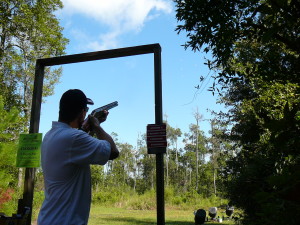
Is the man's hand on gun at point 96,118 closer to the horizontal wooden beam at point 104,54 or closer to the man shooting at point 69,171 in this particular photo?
the man shooting at point 69,171

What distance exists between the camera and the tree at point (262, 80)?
27.4 inches

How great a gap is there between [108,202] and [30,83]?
40.9ft

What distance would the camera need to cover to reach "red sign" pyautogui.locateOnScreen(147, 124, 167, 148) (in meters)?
2.83

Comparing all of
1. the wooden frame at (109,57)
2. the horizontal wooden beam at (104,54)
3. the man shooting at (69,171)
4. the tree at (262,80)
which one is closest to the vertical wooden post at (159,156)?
the wooden frame at (109,57)

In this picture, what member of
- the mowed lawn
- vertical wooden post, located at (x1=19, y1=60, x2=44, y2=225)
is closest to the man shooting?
vertical wooden post, located at (x1=19, y1=60, x2=44, y2=225)

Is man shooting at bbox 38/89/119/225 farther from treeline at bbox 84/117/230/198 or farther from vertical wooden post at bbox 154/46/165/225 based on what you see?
treeline at bbox 84/117/230/198

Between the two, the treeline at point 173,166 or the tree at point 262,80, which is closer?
the tree at point 262,80

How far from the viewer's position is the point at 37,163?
3238 millimetres

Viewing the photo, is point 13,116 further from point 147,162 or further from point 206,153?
point 206,153

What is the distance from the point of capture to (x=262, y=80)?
174 inches

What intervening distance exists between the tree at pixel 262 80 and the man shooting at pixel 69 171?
2.13ft

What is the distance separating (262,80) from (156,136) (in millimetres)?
2320

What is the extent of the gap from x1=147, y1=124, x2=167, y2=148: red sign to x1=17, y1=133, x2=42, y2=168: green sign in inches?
49.0

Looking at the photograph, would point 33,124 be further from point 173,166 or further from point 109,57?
point 173,166
